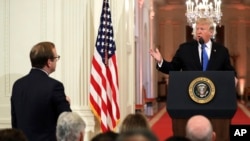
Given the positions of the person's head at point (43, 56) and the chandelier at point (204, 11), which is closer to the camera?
the person's head at point (43, 56)

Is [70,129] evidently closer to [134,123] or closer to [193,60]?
[134,123]

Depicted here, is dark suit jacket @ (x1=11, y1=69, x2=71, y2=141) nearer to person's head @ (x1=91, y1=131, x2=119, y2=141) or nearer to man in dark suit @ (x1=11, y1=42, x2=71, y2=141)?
man in dark suit @ (x1=11, y1=42, x2=71, y2=141)

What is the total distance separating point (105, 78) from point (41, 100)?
9.53 feet

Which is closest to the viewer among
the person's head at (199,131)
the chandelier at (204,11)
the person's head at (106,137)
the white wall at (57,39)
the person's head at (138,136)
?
the person's head at (138,136)

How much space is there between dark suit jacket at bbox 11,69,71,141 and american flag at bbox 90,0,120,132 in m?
2.61

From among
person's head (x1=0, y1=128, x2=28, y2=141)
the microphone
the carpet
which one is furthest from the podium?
the carpet

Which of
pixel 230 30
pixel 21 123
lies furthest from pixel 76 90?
pixel 230 30

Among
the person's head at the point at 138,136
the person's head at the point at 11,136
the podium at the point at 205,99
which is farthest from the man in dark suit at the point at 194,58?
the person's head at the point at 138,136

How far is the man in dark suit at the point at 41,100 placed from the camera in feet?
17.2

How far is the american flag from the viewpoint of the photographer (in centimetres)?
793

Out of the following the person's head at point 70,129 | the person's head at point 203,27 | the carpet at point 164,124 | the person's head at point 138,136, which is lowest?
the carpet at point 164,124

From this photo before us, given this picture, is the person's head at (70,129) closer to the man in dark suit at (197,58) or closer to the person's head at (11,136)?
the person's head at (11,136)

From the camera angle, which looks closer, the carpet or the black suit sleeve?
the black suit sleeve

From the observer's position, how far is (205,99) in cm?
559
